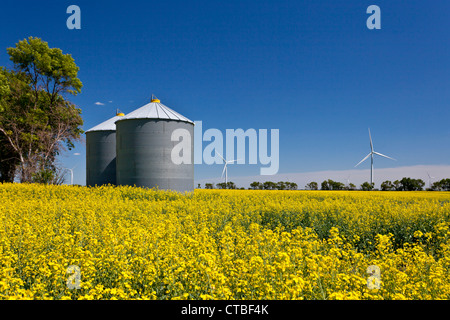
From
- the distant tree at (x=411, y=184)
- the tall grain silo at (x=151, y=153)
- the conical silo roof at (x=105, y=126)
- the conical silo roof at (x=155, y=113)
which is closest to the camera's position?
the tall grain silo at (x=151, y=153)

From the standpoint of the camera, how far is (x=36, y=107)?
3028cm

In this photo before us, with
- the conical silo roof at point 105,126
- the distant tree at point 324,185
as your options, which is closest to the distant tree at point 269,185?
the distant tree at point 324,185

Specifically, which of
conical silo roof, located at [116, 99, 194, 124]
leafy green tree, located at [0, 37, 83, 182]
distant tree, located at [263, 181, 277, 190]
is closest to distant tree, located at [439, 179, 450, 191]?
distant tree, located at [263, 181, 277, 190]

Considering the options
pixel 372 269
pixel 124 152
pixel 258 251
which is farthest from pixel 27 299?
pixel 124 152

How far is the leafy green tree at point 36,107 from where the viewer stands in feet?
96.1

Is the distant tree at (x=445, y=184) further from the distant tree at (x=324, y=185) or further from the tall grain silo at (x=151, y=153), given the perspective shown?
the tall grain silo at (x=151, y=153)

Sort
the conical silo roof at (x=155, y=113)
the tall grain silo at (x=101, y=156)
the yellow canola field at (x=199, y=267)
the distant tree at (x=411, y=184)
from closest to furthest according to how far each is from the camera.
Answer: the yellow canola field at (x=199, y=267) < the conical silo roof at (x=155, y=113) < the tall grain silo at (x=101, y=156) < the distant tree at (x=411, y=184)

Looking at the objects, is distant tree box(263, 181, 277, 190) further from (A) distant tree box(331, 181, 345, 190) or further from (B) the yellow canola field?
(B) the yellow canola field

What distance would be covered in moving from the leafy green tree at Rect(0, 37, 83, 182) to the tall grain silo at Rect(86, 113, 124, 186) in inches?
199

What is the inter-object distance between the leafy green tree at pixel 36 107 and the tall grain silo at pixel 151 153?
1374 centimetres

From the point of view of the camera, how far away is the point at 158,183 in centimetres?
2066

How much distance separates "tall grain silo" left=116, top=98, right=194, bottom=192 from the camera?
67.9 ft
